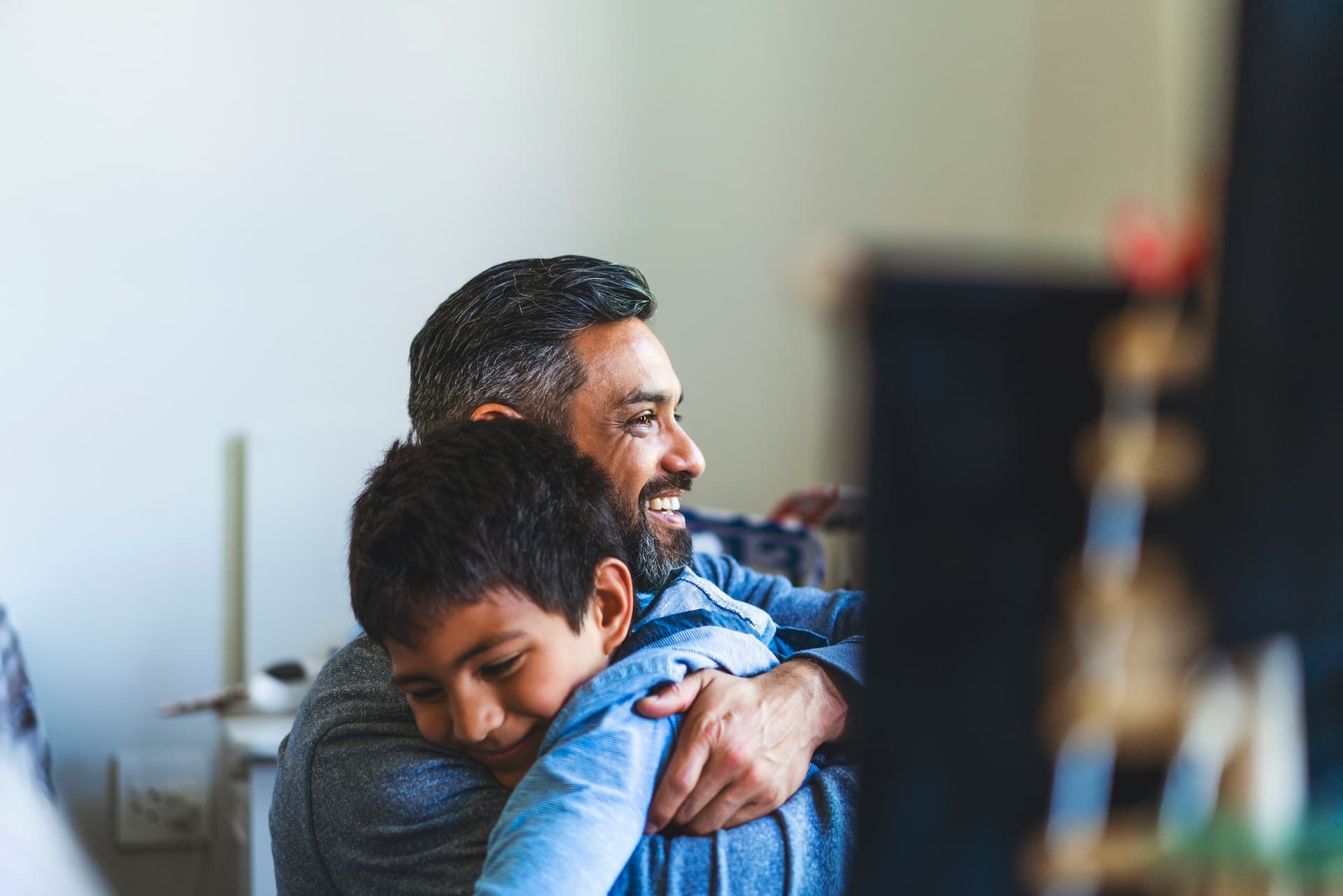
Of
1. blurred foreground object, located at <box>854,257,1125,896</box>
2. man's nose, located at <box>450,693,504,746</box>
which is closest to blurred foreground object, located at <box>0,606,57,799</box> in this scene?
man's nose, located at <box>450,693,504,746</box>

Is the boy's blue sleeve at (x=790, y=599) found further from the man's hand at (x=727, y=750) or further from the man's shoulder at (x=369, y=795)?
the man's shoulder at (x=369, y=795)

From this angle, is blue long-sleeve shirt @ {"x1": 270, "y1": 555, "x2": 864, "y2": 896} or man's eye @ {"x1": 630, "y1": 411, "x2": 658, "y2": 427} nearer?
blue long-sleeve shirt @ {"x1": 270, "y1": 555, "x2": 864, "y2": 896}

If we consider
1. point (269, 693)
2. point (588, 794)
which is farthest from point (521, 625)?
point (269, 693)

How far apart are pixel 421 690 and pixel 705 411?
140 centimetres

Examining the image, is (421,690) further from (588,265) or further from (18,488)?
(18,488)

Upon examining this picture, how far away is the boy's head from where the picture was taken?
0.83 m

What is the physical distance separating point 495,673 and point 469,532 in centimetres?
10

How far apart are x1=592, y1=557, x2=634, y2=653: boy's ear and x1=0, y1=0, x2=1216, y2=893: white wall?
1.22 m

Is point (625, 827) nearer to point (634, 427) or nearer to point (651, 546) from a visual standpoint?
point (651, 546)

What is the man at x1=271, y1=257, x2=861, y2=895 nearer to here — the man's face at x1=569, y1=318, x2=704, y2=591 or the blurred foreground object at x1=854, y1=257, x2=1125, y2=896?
the man's face at x1=569, y1=318, x2=704, y2=591

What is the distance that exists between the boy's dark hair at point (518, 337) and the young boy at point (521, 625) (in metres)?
0.33

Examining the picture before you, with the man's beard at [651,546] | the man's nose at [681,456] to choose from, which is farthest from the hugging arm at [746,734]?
the man's nose at [681,456]

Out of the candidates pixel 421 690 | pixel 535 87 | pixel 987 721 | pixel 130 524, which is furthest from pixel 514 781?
pixel 535 87

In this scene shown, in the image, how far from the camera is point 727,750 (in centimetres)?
86
